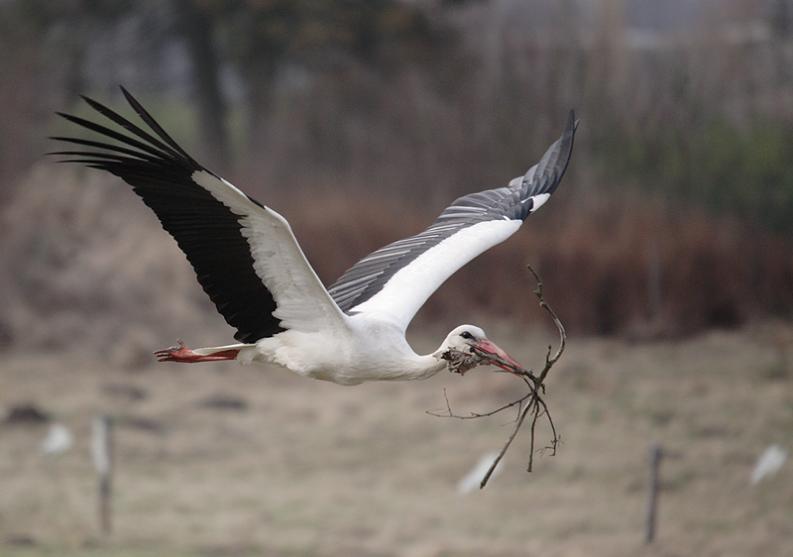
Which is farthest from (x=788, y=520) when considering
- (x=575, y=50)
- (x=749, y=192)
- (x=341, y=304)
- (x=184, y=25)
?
(x=184, y=25)

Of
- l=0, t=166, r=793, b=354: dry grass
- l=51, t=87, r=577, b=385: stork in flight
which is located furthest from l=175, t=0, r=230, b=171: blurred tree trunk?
l=51, t=87, r=577, b=385: stork in flight

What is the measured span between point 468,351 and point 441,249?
4.42 feet

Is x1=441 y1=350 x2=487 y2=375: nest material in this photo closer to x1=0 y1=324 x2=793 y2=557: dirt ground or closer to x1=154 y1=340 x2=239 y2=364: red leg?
x1=154 y1=340 x2=239 y2=364: red leg

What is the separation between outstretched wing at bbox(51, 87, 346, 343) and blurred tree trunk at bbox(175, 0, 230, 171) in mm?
20449

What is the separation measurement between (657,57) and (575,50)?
1.50m

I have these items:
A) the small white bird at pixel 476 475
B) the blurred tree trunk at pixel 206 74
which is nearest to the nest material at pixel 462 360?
the small white bird at pixel 476 475

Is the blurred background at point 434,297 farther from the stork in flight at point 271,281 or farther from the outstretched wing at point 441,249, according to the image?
the stork in flight at point 271,281

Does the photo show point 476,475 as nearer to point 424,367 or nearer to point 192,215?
point 424,367

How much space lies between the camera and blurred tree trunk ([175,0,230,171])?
26.9 metres

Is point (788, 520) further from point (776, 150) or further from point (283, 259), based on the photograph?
point (776, 150)

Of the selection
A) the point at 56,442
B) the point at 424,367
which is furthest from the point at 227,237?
the point at 56,442

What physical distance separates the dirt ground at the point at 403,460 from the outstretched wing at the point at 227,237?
4649 millimetres

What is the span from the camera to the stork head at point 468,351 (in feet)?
20.8

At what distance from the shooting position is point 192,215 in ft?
19.7
